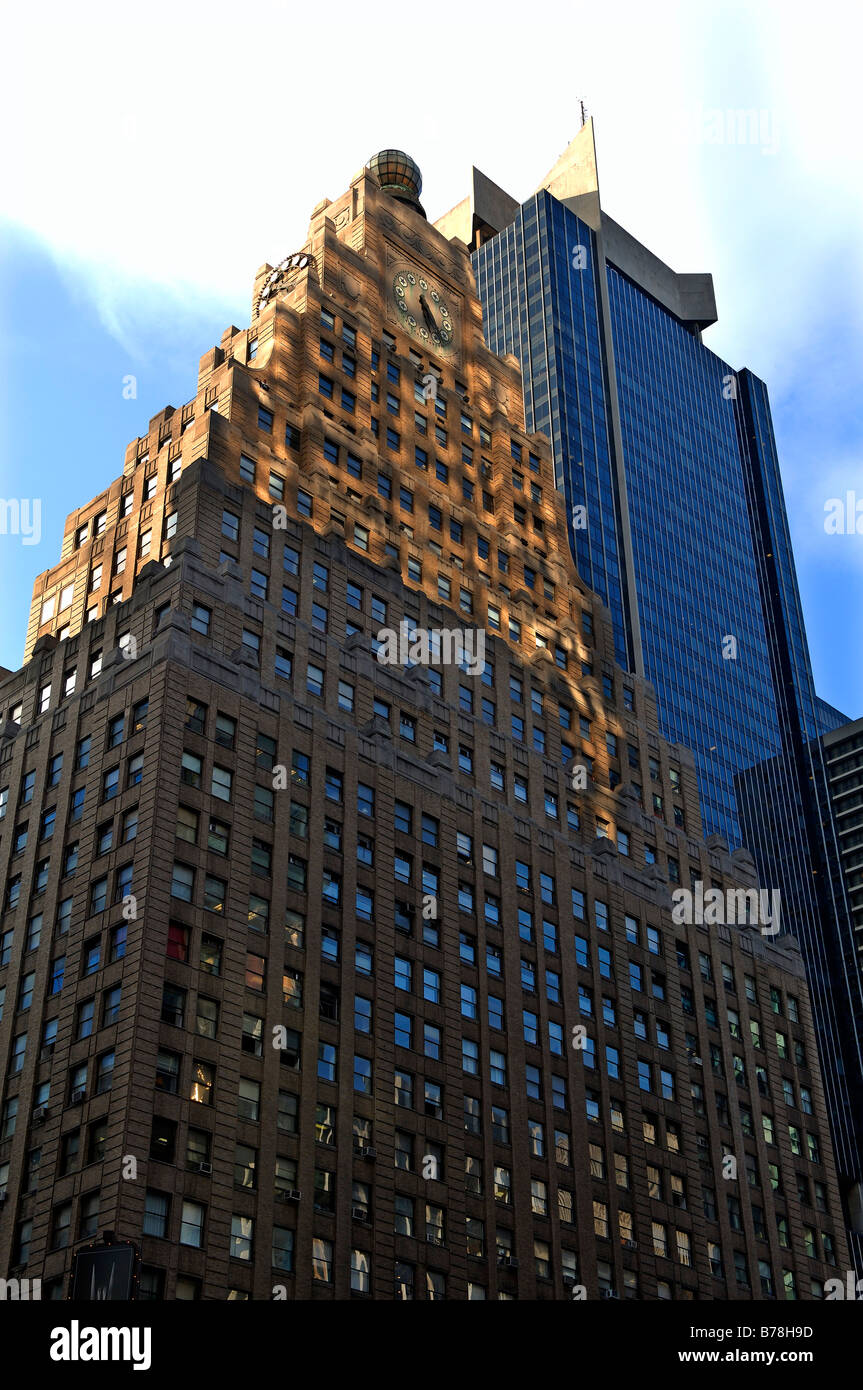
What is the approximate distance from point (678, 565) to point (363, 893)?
111m

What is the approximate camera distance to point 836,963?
176 metres

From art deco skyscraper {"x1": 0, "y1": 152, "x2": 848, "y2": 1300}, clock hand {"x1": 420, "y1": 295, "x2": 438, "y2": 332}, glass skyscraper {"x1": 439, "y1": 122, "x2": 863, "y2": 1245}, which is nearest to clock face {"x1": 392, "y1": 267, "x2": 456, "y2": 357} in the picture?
clock hand {"x1": 420, "y1": 295, "x2": 438, "y2": 332}

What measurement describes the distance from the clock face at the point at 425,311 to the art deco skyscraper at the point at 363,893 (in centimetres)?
30

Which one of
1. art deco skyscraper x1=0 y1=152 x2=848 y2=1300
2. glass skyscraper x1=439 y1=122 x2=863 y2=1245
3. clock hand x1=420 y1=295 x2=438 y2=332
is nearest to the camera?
art deco skyscraper x1=0 y1=152 x2=848 y2=1300

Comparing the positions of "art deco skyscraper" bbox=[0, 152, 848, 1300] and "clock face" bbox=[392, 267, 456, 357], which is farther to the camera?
"clock face" bbox=[392, 267, 456, 357]

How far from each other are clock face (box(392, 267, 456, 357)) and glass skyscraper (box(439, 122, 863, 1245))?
57.0 metres

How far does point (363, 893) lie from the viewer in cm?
7438

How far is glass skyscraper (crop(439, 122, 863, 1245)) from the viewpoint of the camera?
167 metres

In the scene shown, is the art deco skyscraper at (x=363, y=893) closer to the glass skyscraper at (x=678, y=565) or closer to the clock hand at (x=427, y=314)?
the clock hand at (x=427, y=314)

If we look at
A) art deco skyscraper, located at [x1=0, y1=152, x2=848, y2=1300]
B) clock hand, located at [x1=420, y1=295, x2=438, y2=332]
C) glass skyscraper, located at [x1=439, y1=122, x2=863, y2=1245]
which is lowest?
art deco skyscraper, located at [x1=0, y1=152, x2=848, y2=1300]

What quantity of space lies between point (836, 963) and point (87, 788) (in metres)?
122

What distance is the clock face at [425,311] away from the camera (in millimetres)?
105375

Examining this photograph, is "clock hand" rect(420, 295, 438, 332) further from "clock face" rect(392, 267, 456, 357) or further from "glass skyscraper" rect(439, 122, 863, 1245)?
"glass skyscraper" rect(439, 122, 863, 1245)

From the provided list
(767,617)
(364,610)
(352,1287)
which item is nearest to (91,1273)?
(352,1287)
